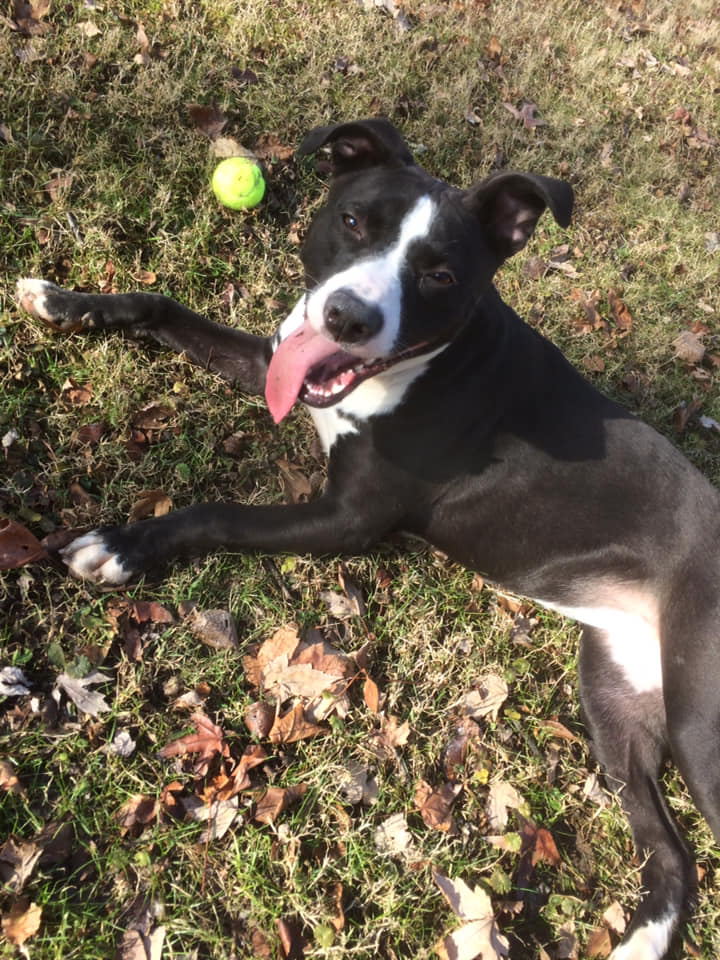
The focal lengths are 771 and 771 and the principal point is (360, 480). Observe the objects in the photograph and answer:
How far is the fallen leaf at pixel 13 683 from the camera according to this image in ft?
9.57

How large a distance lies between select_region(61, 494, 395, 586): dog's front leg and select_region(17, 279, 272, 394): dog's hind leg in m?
0.90

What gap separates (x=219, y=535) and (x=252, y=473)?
651 millimetres

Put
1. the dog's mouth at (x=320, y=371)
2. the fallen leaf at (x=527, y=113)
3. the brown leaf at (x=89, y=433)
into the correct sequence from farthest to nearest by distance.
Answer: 1. the fallen leaf at (x=527, y=113)
2. the brown leaf at (x=89, y=433)
3. the dog's mouth at (x=320, y=371)

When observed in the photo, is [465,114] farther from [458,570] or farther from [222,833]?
[222,833]

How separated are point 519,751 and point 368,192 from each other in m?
2.62

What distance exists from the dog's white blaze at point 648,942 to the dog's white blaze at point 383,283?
8.76 ft

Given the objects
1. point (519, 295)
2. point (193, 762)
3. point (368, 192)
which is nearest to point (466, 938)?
point (193, 762)

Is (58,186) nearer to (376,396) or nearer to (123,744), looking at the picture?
(376,396)

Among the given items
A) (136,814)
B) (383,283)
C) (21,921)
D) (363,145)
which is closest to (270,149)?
(363,145)

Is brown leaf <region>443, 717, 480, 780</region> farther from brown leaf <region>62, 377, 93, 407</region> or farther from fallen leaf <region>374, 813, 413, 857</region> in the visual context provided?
brown leaf <region>62, 377, 93, 407</region>

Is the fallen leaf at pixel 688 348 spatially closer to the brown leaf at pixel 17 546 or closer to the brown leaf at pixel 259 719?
the brown leaf at pixel 259 719

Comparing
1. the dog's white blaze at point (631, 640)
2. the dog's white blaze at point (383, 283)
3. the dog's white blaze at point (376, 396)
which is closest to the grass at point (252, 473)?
the dog's white blaze at point (631, 640)

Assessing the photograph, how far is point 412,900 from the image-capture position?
120 inches

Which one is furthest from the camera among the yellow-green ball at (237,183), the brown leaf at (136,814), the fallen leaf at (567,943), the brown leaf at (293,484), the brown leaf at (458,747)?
the yellow-green ball at (237,183)
